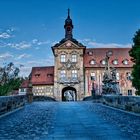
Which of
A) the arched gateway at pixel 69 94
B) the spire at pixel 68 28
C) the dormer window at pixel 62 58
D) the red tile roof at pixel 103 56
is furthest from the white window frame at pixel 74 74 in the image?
the spire at pixel 68 28

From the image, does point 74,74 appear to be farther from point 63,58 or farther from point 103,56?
point 103,56

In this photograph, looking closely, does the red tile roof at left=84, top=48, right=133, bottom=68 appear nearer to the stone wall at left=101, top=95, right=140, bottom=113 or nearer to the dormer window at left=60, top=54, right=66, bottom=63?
the dormer window at left=60, top=54, right=66, bottom=63

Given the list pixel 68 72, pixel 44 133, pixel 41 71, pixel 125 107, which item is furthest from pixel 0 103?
pixel 41 71

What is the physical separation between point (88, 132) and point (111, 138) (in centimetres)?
129

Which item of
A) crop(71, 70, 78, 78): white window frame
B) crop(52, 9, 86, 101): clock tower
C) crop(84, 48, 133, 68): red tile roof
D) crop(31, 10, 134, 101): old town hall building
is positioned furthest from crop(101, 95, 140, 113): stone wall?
crop(84, 48, 133, 68): red tile roof

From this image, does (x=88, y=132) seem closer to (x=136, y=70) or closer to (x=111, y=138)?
(x=111, y=138)

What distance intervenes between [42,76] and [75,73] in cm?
777

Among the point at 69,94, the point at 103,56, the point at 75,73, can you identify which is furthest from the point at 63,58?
the point at 69,94

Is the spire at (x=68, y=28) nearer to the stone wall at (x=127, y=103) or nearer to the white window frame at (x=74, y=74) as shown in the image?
the white window frame at (x=74, y=74)

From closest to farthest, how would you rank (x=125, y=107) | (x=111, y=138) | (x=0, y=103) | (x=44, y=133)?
(x=111, y=138) → (x=44, y=133) → (x=0, y=103) → (x=125, y=107)

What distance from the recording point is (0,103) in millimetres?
14805

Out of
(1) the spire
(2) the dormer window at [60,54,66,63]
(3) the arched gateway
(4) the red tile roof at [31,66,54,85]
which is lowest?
(3) the arched gateway

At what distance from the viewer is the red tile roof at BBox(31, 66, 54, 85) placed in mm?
62406

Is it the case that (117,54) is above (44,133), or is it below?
above
